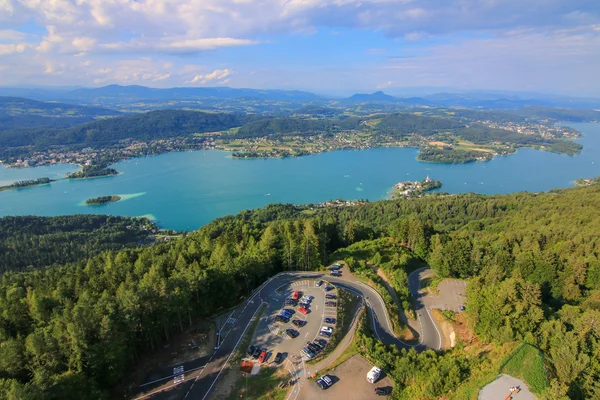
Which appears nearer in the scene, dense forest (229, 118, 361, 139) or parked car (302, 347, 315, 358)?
parked car (302, 347, 315, 358)

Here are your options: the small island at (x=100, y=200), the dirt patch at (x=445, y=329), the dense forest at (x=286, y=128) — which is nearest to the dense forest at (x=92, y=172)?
the small island at (x=100, y=200)

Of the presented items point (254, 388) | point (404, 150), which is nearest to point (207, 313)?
point (254, 388)

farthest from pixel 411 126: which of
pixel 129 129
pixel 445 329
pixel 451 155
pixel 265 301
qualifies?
pixel 265 301

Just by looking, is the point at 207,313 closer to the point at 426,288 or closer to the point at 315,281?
the point at 315,281

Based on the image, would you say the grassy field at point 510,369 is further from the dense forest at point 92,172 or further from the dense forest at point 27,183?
the dense forest at point 27,183

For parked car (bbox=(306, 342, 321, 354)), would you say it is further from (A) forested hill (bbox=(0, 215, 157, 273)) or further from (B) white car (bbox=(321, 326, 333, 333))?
(A) forested hill (bbox=(0, 215, 157, 273))

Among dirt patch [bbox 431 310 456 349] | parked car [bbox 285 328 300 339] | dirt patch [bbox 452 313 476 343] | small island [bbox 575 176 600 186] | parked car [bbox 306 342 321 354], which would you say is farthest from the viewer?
small island [bbox 575 176 600 186]

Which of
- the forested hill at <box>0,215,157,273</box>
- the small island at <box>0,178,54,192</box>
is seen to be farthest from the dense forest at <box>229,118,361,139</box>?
the forested hill at <box>0,215,157,273</box>
